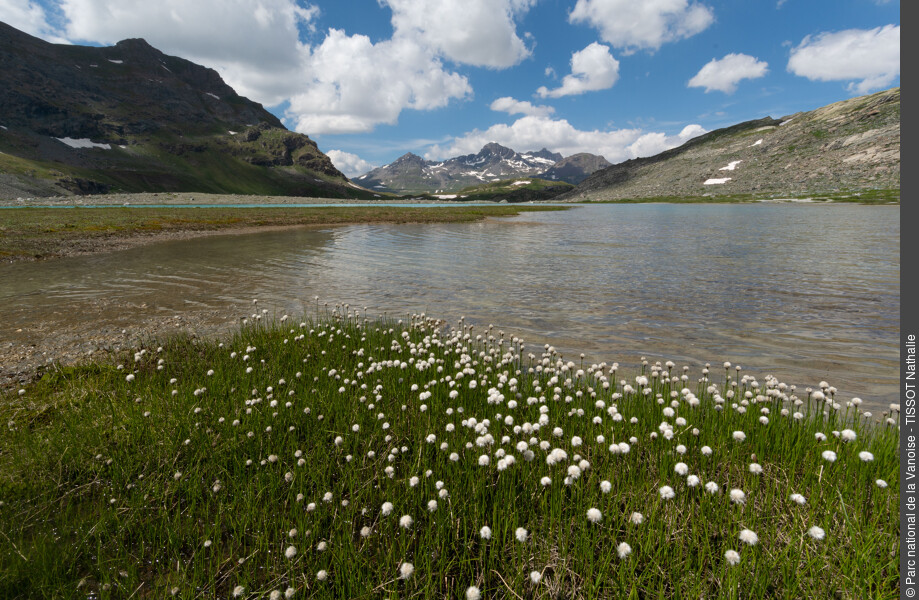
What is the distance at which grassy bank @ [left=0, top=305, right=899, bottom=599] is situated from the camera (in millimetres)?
3266

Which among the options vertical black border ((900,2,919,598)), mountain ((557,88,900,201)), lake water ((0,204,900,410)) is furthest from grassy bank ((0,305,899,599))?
mountain ((557,88,900,201))

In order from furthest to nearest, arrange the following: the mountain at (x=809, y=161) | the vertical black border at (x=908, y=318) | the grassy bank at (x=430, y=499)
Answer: the mountain at (x=809, y=161) < the grassy bank at (x=430, y=499) < the vertical black border at (x=908, y=318)

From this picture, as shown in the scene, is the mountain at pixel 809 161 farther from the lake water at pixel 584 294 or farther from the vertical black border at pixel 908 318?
the vertical black border at pixel 908 318

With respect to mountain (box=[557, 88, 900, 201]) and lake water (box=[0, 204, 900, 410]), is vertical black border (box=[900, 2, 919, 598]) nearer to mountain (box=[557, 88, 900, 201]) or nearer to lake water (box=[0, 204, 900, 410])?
lake water (box=[0, 204, 900, 410])

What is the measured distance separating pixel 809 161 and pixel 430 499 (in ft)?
651

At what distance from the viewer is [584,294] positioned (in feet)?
53.0

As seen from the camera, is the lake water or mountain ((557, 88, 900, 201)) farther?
mountain ((557, 88, 900, 201))

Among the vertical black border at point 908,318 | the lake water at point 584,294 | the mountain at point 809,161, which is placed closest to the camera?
the vertical black border at point 908,318

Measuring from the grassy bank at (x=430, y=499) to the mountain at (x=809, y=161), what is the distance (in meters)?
159

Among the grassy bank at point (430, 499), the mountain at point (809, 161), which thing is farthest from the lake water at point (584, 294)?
the mountain at point (809, 161)

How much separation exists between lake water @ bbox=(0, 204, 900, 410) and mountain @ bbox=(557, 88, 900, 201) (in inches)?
5433

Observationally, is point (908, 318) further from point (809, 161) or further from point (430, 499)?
point (809, 161)

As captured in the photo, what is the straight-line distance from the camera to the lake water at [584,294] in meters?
9.96

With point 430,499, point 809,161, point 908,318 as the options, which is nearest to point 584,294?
point 908,318
